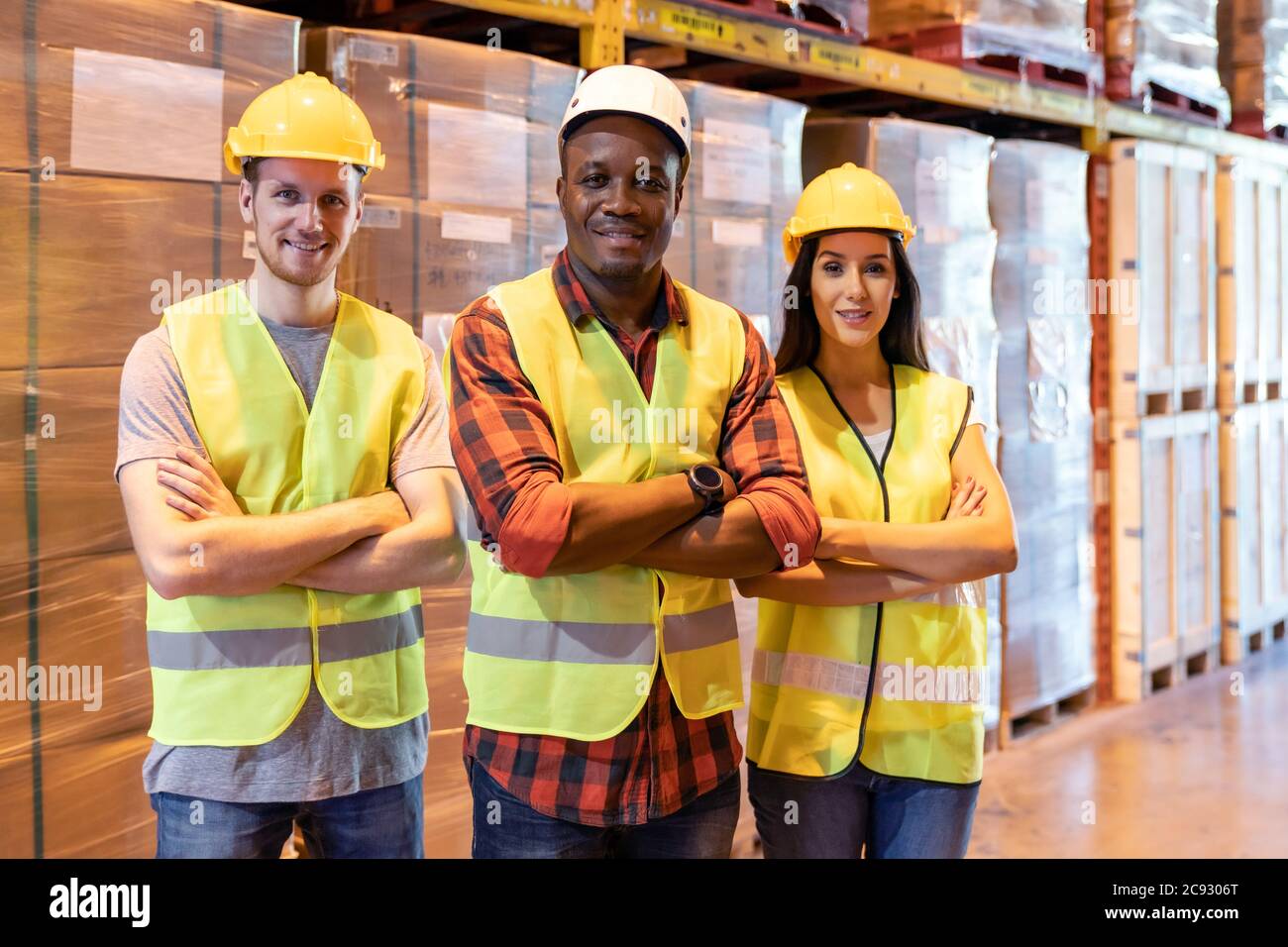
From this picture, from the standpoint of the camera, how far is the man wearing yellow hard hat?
2305 millimetres

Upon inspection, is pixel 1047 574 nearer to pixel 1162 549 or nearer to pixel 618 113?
pixel 1162 549

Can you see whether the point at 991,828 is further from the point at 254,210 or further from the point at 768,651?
the point at 254,210

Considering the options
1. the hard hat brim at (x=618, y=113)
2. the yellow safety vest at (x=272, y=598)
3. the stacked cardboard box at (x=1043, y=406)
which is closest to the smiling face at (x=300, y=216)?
the yellow safety vest at (x=272, y=598)

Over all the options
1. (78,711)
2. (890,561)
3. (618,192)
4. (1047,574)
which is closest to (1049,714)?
(1047,574)

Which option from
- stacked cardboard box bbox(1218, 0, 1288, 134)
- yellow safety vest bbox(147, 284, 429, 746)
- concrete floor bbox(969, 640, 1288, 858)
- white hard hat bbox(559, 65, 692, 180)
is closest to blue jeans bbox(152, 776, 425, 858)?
yellow safety vest bbox(147, 284, 429, 746)

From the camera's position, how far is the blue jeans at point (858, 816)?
2.63 m

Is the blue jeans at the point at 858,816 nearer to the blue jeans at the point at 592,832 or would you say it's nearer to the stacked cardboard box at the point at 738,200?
the blue jeans at the point at 592,832

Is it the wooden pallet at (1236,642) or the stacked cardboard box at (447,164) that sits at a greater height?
the stacked cardboard box at (447,164)

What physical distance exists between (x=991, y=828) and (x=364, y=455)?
11.6 feet

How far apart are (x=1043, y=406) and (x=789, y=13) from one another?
2.20 metres

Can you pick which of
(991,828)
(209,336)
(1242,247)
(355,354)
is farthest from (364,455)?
(1242,247)

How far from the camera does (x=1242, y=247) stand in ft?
25.6

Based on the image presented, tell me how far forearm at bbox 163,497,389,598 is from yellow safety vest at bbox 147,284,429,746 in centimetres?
7

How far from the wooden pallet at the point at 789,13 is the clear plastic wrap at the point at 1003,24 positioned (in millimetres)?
571
